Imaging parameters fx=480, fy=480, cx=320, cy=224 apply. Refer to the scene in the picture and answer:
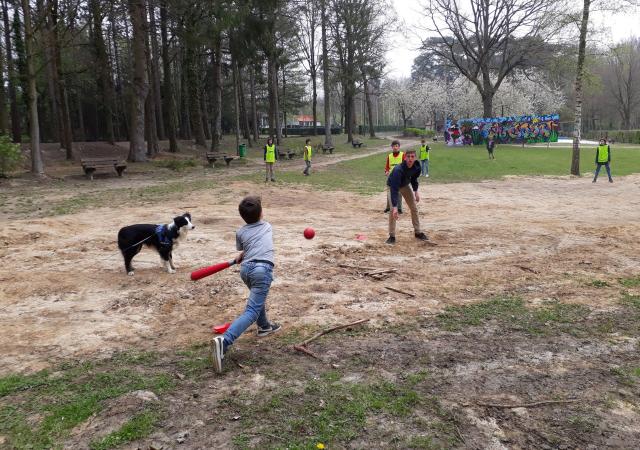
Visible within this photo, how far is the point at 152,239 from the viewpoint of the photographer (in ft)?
24.3

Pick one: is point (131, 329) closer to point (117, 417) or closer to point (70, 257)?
point (117, 417)

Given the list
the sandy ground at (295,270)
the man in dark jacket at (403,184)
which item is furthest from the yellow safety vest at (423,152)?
the man in dark jacket at (403,184)

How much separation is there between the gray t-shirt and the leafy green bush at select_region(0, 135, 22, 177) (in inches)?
686

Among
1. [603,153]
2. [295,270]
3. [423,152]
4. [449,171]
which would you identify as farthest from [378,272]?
[449,171]

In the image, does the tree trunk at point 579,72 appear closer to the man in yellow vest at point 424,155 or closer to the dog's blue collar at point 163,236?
the man in yellow vest at point 424,155

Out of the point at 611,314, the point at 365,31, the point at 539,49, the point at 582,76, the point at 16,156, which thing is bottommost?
the point at 611,314

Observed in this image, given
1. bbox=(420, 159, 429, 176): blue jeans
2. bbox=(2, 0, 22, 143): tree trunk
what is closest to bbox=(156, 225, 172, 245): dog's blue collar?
bbox=(420, 159, 429, 176): blue jeans

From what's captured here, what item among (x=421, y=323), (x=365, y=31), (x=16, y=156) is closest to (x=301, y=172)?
(x=16, y=156)

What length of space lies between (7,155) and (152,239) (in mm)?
14448

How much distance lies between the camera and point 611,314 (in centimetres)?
568

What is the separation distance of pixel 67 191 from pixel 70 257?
32.1 feet

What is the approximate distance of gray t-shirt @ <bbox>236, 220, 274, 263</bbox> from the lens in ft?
15.4

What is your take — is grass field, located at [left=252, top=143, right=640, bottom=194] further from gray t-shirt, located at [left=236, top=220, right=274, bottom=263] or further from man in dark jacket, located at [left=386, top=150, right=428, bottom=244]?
gray t-shirt, located at [left=236, top=220, right=274, bottom=263]

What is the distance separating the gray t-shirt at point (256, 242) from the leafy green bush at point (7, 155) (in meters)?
17.4
